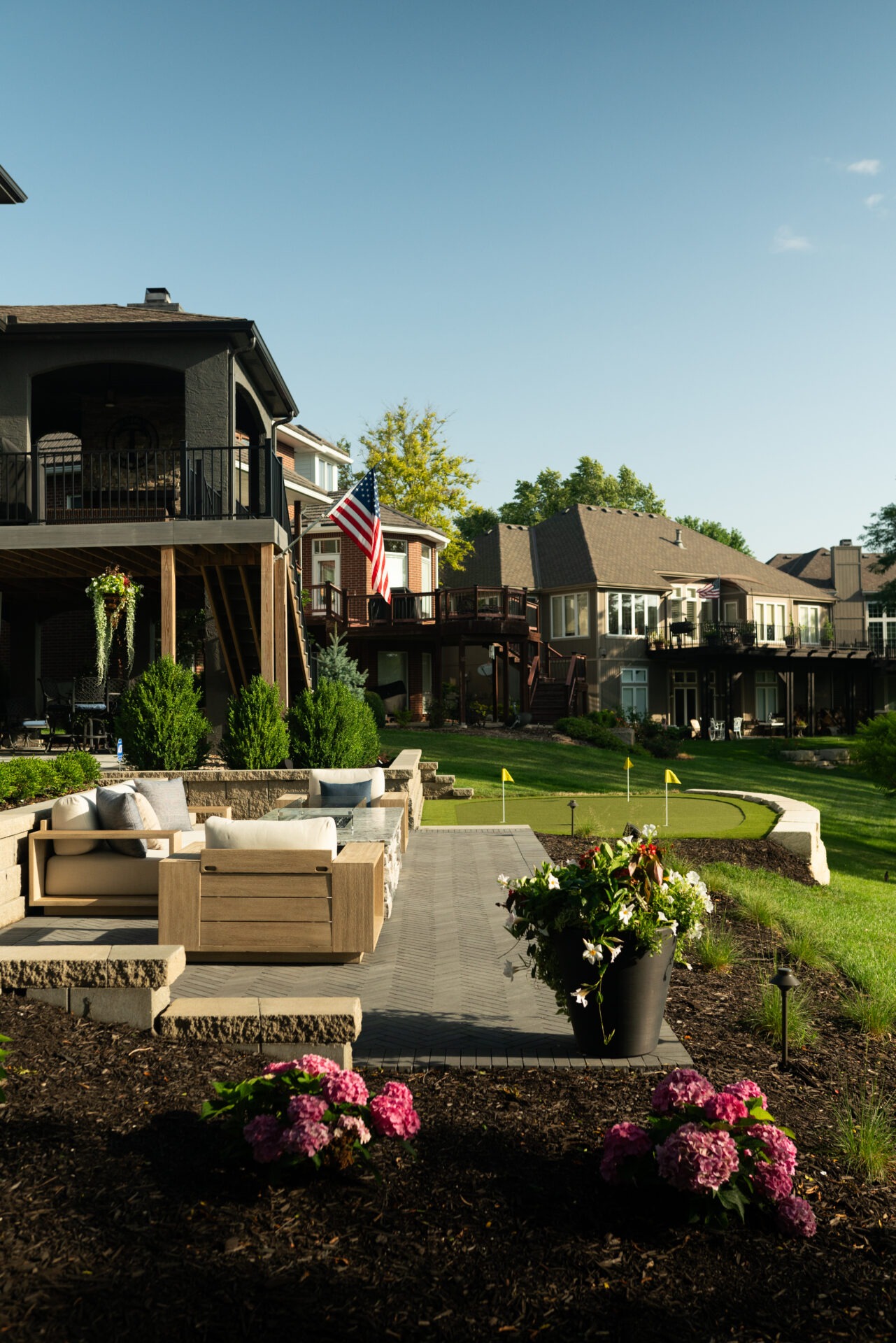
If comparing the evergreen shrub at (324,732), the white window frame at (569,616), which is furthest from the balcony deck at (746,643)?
the evergreen shrub at (324,732)

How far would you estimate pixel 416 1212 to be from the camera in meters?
2.90

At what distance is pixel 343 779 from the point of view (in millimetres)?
10766

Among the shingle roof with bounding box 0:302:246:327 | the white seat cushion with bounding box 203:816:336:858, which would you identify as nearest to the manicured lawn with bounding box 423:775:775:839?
the white seat cushion with bounding box 203:816:336:858

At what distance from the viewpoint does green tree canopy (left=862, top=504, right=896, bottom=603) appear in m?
46.7

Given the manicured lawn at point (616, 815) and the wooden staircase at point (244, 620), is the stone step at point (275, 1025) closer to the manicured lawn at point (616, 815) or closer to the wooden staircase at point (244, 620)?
the manicured lawn at point (616, 815)

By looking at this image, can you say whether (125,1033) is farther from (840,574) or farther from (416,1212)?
(840,574)

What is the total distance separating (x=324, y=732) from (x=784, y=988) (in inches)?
328

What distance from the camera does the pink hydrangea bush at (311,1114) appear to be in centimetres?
298

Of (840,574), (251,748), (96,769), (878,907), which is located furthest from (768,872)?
(840,574)

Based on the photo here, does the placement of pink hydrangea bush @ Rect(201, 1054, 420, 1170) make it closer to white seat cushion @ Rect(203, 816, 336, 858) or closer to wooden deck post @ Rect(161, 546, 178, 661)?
white seat cushion @ Rect(203, 816, 336, 858)

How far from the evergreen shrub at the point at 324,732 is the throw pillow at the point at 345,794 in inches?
44.5

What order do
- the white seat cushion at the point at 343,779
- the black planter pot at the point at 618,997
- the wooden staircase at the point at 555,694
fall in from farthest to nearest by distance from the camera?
the wooden staircase at the point at 555,694
the white seat cushion at the point at 343,779
the black planter pot at the point at 618,997

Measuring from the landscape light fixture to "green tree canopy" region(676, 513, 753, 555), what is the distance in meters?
64.7

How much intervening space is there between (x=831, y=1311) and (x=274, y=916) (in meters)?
3.98
